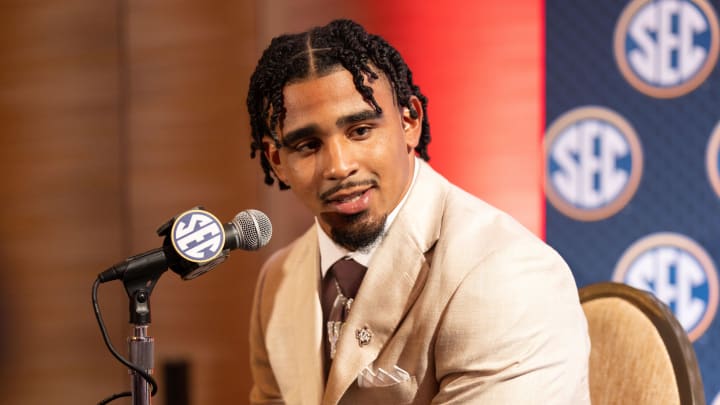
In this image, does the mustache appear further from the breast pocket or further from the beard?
the breast pocket

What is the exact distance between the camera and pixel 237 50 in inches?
88.7

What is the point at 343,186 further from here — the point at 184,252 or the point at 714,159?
the point at 714,159

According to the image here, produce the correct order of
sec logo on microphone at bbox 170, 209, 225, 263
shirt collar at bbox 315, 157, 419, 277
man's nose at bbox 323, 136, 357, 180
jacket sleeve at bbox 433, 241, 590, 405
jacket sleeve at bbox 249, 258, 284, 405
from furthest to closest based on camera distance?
jacket sleeve at bbox 249, 258, 284, 405 < shirt collar at bbox 315, 157, 419, 277 < man's nose at bbox 323, 136, 357, 180 < jacket sleeve at bbox 433, 241, 590, 405 < sec logo on microphone at bbox 170, 209, 225, 263

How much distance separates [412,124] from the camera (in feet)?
5.05

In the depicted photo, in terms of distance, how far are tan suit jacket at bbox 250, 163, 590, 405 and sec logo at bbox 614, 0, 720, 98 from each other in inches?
37.2

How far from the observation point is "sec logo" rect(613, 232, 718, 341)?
2189mm

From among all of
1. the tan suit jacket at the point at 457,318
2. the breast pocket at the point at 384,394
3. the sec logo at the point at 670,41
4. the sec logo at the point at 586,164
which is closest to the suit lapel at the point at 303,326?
the tan suit jacket at the point at 457,318

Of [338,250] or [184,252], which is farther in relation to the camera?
[338,250]

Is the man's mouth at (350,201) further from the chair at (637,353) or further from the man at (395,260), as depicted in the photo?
the chair at (637,353)

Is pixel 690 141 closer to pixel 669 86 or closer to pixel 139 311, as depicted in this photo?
pixel 669 86

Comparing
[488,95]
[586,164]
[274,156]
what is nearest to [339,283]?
[274,156]

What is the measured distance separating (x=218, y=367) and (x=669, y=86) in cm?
149

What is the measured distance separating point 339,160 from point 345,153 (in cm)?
2

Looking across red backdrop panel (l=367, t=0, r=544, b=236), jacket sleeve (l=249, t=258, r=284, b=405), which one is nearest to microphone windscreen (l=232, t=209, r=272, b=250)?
jacket sleeve (l=249, t=258, r=284, b=405)
